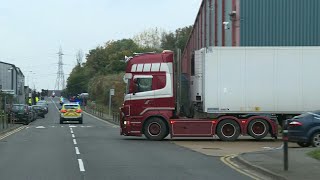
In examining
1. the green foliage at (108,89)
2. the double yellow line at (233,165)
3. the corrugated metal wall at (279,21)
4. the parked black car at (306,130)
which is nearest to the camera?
the double yellow line at (233,165)

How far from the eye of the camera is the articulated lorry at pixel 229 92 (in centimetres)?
2367

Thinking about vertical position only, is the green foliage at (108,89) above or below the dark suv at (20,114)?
above

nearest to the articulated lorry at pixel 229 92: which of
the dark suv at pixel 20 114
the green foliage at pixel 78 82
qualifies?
the dark suv at pixel 20 114

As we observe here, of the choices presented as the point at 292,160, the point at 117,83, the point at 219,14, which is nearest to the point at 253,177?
the point at 292,160

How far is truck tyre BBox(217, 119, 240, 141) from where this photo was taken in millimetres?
24078

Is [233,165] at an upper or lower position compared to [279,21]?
lower

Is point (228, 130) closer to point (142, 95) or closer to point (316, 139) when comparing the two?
point (142, 95)

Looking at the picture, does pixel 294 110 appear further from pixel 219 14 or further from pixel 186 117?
pixel 219 14

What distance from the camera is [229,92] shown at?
23.6m

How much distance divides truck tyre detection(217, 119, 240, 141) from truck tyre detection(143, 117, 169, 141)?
2.42 meters

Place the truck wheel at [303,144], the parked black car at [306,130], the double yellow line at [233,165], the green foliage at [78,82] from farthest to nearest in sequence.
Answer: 1. the green foliage at [78,82]
2. the truck wheel at [303,144]
3. the parked black car at [306,130]
4. the double yellow line at [233,165]

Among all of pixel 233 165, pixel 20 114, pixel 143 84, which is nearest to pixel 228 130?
pixel 143 84

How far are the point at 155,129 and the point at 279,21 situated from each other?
15.6 m

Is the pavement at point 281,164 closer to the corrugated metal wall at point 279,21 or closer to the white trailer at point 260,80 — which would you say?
the white trailer at point 260,80
